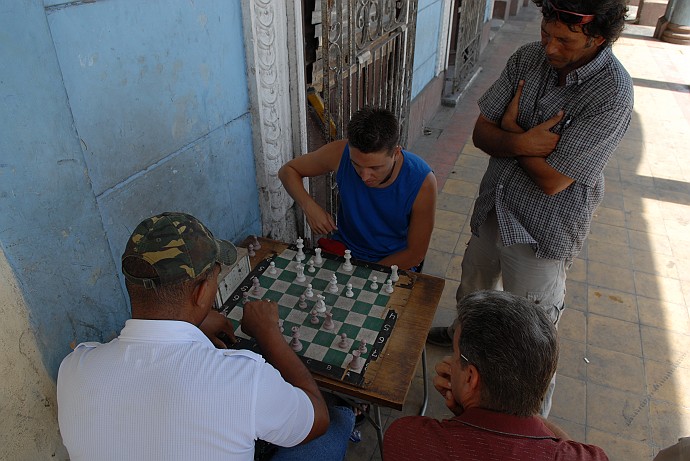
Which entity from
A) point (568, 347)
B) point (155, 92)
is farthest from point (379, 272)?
point (568, 347)

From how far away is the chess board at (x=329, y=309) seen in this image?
196cm

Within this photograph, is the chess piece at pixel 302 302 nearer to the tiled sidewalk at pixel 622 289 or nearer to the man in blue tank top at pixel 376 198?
the man in blue tank top at pixel 376 198

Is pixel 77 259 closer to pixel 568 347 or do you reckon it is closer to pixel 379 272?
pixel 379 272

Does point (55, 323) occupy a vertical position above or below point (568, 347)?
above

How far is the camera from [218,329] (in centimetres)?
196

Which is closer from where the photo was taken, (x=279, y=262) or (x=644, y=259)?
(x=279, y=262)

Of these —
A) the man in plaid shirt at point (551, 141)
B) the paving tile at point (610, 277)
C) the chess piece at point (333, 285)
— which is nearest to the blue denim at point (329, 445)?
the chess piece at point (333, 285)

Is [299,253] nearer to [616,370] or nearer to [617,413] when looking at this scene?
[617,413]

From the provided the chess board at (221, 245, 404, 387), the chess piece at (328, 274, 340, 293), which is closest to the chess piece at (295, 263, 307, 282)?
the chess board at (221, 245, 404, 387)

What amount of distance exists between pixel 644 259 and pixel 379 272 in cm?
309

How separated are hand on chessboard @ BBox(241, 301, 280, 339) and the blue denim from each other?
438mm

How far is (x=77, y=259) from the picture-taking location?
1737 mm

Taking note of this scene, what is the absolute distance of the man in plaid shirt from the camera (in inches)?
79.8

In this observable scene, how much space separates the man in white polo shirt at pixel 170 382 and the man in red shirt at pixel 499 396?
0.43 metres
